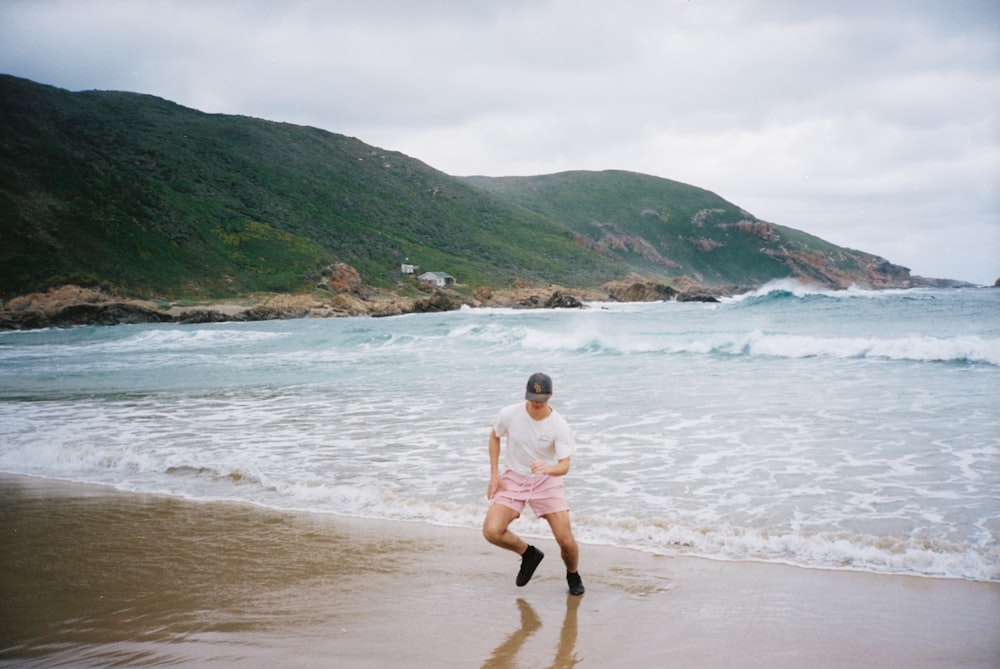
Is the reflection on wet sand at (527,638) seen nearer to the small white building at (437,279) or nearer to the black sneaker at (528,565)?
the black sneaker at (528,565)

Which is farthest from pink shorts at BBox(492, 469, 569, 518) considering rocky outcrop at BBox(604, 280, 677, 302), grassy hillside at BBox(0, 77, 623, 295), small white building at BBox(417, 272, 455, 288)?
rocky outcrop at BBox(604, 280, 677, 302)

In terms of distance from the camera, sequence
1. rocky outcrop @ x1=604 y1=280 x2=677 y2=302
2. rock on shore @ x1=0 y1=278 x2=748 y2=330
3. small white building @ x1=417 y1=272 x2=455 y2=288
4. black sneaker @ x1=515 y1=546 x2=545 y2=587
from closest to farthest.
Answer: black sneaker @ x1=515 y1=546 x2=545 y2=587 → rock on shore @ x1=0 y1=278 x2=748 y2=330 → rocky outcrop @ x1=604 y1=280 x2=677 y2=302 → small white building @ x1=417 y1=272 x2=455 y2=288

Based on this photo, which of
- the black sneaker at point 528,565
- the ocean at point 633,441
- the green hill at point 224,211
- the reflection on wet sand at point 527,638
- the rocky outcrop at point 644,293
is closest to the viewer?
the reflection on wet sand at point 527,638

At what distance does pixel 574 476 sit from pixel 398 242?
100197mm

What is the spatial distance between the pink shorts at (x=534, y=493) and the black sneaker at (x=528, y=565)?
27 cm

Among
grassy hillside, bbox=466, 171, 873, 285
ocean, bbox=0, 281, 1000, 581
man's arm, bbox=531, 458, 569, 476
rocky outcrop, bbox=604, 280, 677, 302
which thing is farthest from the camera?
grassy hillside, bbox=466, 171, 873, 285

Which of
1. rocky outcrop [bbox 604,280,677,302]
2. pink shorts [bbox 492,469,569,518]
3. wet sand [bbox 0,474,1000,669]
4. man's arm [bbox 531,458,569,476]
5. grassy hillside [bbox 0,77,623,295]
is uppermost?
grassy hillside [bbox 0,77,623,295]

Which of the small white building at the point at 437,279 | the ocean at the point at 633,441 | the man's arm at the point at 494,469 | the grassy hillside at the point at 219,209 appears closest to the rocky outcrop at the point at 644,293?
the grassy hillside at the point at 219,209

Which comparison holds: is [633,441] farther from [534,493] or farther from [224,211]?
[224,211]

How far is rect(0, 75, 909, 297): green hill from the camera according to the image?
247ft

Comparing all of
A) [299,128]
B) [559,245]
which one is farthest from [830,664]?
[299,128]

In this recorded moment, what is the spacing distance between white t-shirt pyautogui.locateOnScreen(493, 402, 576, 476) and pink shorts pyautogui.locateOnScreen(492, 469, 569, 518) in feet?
0.24

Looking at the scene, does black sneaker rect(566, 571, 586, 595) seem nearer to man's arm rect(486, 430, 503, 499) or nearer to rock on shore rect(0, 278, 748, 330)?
man's arm rect(486, 430, 503, 499)

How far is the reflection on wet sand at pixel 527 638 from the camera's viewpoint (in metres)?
3.84
